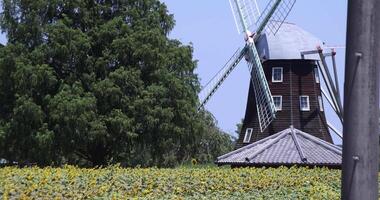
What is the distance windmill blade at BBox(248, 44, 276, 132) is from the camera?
34.6 metres

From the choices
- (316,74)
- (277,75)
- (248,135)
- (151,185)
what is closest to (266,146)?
(277,75)

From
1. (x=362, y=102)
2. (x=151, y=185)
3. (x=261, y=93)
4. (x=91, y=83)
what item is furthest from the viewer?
(x=261, y=93)

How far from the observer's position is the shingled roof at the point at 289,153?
2136 cm

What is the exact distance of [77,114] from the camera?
26.1 meters

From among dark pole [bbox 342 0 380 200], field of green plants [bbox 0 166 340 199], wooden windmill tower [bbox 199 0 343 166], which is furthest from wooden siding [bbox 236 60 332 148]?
dark pole [bbox 342 0 380 200]

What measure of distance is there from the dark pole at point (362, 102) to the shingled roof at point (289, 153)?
18.5 metres

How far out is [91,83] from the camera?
27.6 metres

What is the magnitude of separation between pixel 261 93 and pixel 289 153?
13.2 meters

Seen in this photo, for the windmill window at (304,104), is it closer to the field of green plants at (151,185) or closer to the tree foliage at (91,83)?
the tree foliage at (91,83)

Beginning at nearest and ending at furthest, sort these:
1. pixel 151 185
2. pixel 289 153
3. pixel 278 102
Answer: pixel 151 185 → pixel 289 153 → pixel 278 102

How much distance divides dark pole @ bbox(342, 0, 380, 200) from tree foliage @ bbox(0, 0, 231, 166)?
2389cm

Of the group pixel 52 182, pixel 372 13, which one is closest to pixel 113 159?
pixel 52 182

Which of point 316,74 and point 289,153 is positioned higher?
point 316,74

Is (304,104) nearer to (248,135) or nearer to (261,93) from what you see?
(261,93)
